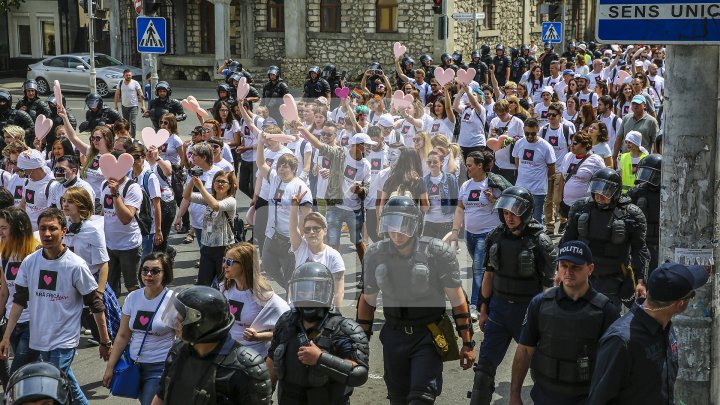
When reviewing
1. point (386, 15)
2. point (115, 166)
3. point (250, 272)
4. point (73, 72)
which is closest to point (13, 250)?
point (250, 272)

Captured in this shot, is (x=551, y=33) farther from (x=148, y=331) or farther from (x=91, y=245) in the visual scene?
(x=148, y=331)

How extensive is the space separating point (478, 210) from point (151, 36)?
923cm

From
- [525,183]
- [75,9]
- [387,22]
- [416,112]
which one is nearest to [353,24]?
[387,22]

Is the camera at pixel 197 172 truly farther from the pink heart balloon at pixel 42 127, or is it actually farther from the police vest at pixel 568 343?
the police vest at pixel 568 343

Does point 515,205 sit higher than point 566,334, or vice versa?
point 515,205

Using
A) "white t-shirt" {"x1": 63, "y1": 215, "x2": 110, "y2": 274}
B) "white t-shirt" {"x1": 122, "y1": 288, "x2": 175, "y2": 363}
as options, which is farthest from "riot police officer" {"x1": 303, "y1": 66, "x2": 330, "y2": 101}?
"white t-shirt" {"x1": 122, "y1": 288, "x2": 175, "y2": 363}

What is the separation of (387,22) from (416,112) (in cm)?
1879

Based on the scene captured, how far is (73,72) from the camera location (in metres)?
30.6

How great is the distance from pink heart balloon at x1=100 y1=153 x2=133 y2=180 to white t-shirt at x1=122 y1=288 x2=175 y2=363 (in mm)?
2626

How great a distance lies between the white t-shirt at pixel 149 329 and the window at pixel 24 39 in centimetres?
3372

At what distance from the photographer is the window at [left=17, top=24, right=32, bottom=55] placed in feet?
123

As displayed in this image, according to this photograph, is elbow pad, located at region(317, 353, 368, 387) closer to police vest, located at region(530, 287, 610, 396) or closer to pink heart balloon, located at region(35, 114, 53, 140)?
police vest, located at region(530, 287, 610, 396)

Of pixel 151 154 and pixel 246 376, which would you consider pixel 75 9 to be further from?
pixel 246 376

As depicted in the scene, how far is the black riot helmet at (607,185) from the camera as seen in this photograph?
7.45 metres
